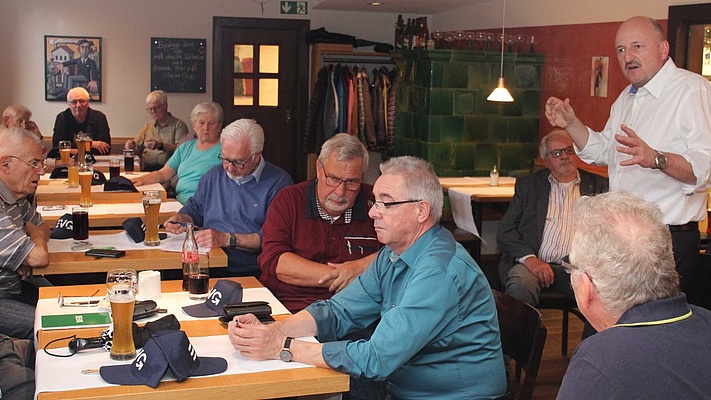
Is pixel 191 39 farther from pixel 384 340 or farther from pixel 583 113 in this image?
pixel 384 340

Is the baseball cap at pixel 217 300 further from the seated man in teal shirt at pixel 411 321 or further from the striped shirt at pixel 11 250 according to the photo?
the striped shirt at pixel 11 250

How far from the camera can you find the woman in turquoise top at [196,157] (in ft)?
19.9

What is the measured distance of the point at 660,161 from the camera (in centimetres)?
335

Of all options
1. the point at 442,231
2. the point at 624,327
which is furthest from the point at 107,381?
the point at 624,327

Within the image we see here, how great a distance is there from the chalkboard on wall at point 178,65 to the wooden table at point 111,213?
5.04 metres

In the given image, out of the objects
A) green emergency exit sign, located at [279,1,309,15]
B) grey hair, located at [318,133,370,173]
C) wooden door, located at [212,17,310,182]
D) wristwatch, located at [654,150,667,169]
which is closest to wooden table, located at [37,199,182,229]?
grey hair, located at [318,133,370,173]

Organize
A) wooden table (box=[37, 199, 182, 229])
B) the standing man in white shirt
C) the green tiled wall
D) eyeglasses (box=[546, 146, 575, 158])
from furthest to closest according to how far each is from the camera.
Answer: the green tiled wall → eyeglasses (box=[546, 146, 575, 158]) → wooden table (box=[37, 199, 182, 229]) → the standing man in white shirt

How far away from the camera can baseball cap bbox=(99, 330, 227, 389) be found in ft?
7.63

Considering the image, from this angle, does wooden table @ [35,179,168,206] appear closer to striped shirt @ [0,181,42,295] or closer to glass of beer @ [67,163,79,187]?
glass of beer @ [67,163,79,187]

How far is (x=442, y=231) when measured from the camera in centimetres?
281

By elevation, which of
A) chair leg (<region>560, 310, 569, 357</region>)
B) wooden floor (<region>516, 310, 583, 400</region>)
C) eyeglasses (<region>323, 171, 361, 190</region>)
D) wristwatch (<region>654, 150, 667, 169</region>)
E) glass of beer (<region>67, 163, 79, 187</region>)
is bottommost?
wooden floor (<region>516, 310, 583, 400</region>)

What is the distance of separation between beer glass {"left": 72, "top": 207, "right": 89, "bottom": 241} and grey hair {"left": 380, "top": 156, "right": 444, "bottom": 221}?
6.04ft

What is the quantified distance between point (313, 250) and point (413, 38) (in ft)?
15.8

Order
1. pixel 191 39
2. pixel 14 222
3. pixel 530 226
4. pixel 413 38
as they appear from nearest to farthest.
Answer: pixel 14 222, pixel 530 226, pixel 413 38, pixel 191 39
